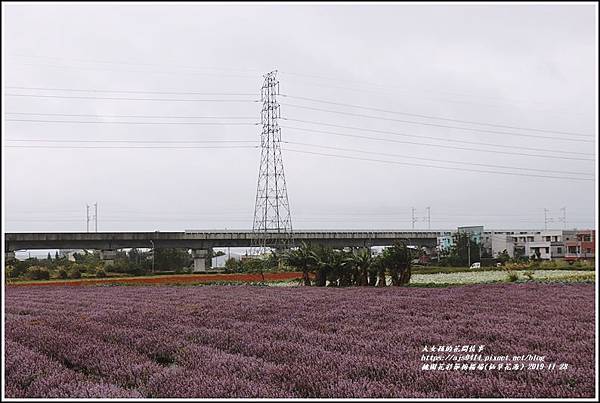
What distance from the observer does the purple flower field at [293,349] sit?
390 centimetres

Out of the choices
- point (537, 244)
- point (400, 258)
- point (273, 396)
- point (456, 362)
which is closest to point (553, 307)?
point (456, 362)

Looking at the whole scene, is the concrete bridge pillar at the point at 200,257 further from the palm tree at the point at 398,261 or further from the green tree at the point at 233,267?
the palm tree at the point at 398,261

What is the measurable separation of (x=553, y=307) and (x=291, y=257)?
33.7 ft

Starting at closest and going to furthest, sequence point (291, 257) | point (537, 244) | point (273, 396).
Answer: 1. point (273, 396)
2. point (291, 257)
3. point (537, 244)

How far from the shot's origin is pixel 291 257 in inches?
717

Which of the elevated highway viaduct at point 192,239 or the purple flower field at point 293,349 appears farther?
the elevated highway viaduct at point 192,239

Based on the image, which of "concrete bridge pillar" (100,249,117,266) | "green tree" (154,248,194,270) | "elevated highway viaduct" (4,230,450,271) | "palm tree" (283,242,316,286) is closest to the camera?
"palm tree" (283,242,316,286)

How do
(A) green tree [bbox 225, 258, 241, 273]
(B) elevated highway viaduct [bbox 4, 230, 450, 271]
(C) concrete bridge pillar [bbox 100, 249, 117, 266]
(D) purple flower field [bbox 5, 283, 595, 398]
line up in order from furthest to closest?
(C) concrete bridge pillar [bbox 100, 249, 117, 266] < (A) green tree [bbox 225, 258, 241, 273] < (B) elevated highway viaduct [bbox 4, 230, 450, 271] < (D) purple flower field [bbox 5, 283, 595, 398]

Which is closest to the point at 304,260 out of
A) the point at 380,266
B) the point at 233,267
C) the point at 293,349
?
the point at 380,266

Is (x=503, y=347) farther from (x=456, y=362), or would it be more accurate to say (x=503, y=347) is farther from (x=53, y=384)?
(x=53, y=384)

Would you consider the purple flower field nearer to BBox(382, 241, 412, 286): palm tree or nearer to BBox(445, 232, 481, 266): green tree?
BBox(382, 241, 412, 286): palm tree

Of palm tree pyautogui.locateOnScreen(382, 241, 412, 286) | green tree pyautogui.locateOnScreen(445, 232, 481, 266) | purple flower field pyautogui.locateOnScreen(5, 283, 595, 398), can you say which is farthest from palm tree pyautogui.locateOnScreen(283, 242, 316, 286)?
green tree pyautogui.locateOnScreen(445, 232, 481, 266)

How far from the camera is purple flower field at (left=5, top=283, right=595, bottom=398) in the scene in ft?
12.8

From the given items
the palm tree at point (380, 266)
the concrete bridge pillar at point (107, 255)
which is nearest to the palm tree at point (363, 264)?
the palm tree at point (380, 266)
